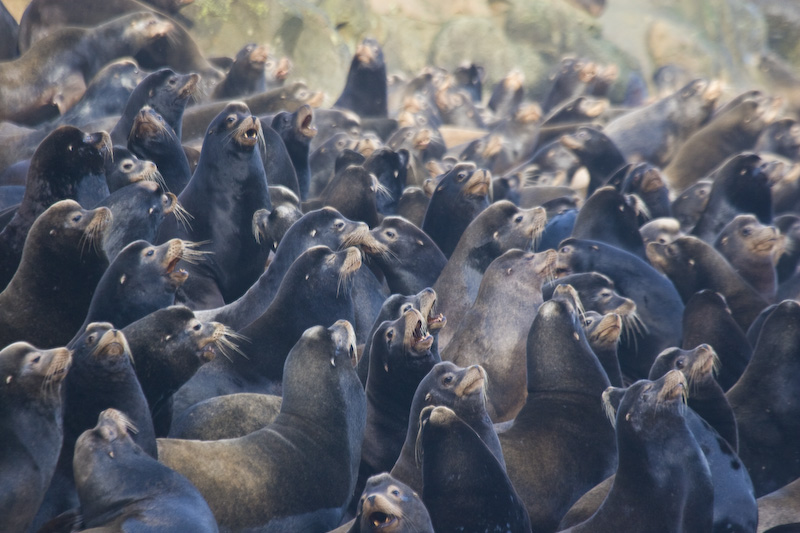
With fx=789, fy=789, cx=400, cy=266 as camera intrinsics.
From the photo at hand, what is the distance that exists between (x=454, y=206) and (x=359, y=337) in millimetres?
1829

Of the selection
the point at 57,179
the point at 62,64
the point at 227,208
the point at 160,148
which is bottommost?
the point at 227,208

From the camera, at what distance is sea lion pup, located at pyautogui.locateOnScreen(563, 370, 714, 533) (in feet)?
11.6

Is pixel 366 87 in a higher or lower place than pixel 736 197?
higher

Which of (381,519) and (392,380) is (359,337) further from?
(381,519)

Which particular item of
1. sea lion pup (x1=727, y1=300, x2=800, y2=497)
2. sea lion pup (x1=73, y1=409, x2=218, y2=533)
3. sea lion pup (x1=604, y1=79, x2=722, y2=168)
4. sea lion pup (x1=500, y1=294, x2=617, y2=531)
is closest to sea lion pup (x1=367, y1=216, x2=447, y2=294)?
sea lion pup (x1=500, y1=294, x2=617, y2=531)

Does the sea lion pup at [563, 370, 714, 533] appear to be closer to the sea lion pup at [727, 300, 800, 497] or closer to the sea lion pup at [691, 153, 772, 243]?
the sea lion pup at [727, 300, 800, 497]

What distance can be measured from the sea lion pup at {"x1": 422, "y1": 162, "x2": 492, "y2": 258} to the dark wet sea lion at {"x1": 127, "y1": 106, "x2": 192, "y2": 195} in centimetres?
211

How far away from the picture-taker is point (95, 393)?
3.68 meters

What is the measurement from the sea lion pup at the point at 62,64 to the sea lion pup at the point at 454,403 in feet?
21.5

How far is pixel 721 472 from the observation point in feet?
13.2

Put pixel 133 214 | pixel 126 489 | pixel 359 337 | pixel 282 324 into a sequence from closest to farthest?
pixel 126 489 < pixel 282 324 < pixel 133 214 < pixel 359 337

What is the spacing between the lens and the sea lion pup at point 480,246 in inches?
233

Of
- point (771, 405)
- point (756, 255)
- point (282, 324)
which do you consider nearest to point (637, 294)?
point (771, 405)

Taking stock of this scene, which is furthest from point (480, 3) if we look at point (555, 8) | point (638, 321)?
point (638, 321)
